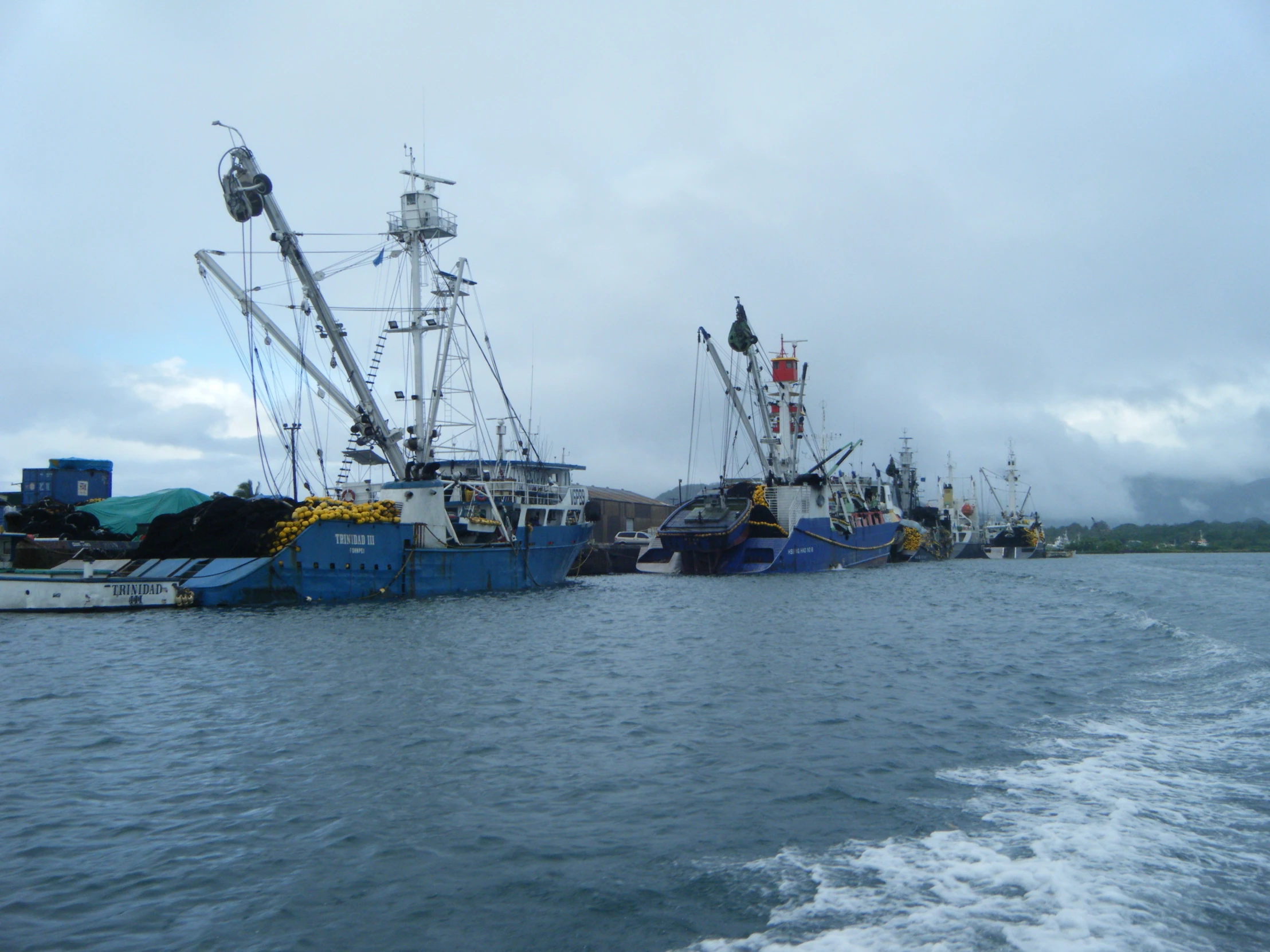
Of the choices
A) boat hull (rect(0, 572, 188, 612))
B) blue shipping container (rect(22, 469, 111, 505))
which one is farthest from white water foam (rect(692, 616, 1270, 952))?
blue shipping container (rect(22, 469, 111, 505))

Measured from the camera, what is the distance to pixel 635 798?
945 cm

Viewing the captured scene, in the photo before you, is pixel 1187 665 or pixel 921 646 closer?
pixel 1187 665

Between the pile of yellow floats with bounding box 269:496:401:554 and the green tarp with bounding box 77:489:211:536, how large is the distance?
1508 centimetres

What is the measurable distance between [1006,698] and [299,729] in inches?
458

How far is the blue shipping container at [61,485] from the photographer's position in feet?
167

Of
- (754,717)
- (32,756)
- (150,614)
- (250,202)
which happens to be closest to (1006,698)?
(754,717)

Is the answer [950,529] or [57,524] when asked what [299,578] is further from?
[950,529]

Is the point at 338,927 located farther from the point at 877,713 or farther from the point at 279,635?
the point at 279,635

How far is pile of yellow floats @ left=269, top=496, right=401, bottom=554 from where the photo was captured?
3122cm

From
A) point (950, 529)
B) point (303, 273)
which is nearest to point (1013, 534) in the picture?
point (950, 529)

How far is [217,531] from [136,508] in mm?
15552

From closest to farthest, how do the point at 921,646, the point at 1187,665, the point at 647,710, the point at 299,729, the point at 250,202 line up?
the point at 299,729 < the point at 647,710 < the point at 1187,665 < the point at 921,646 < the point at 250,202

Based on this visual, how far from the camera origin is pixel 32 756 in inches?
451

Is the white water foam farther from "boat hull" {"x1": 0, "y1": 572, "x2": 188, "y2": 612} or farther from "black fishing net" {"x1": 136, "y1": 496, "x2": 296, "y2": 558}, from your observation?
"boat hull" {"x1": 0, "y1": 572, "x2": 188, "y2": 612}
